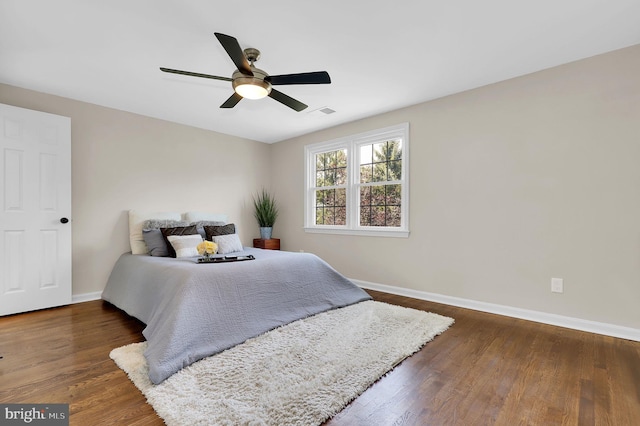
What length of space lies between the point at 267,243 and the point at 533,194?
364 centimetres

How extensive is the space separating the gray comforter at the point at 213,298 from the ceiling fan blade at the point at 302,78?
62.8 inches

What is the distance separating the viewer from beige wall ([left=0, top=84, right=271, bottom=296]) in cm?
344

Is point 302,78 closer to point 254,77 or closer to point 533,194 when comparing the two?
point 254,77

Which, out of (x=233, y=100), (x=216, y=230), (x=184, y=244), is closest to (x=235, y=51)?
(x=233, y=100)

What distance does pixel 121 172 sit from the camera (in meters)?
3.78

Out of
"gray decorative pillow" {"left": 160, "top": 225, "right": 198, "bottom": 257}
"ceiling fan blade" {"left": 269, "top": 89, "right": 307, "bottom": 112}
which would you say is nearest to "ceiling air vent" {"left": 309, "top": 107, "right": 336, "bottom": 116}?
"ceiling fan blade" {"left": 269, "top": 89, "right": 307, "bottom": 112}

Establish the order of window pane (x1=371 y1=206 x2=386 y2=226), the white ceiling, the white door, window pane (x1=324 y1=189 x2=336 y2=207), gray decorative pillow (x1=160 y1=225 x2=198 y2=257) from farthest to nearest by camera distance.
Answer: window pane (x1=324 y1=189 x2=336 y2=207) < window pane (x1=371 y1=206 x2=386 y2=226) < gray decorative pillow (x1=160 y1=225 x2=198 y2=257) < the white door < the white ceiling

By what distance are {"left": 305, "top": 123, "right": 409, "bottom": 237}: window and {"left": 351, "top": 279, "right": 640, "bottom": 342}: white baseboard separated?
75cm

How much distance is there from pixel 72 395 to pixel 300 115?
11.4 ft

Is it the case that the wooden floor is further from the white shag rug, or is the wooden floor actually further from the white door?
the white door

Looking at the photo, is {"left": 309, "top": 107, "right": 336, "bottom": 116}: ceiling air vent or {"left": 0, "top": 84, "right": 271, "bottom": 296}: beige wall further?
{"left": 309, "top": 107, "right": 336, "bottom": 116}: ceiling air vent

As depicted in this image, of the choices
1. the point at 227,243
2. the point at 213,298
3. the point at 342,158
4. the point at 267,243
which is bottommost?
the point at 213,298

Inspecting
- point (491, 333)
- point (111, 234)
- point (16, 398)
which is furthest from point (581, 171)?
point (111, 234)

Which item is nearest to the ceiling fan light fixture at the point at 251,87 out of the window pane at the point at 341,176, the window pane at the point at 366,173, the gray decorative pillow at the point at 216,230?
the gray decorative pillow at the point at 216,230
